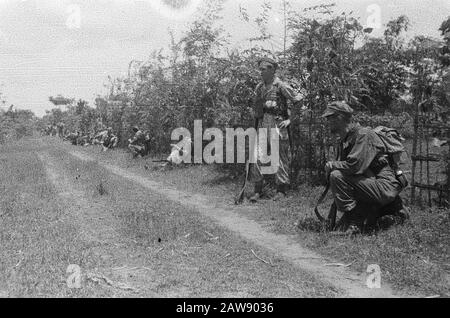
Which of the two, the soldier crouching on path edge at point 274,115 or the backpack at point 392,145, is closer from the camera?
the backpack at point 392,145

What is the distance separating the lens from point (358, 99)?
8484 millimetres

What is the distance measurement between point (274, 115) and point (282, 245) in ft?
11.0

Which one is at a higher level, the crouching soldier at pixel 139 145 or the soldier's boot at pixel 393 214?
the crouching soldier at pixel 139 145

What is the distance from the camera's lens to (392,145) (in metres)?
5.46

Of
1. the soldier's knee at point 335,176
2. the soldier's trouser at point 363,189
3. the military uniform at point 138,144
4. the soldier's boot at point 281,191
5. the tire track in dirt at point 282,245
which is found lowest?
the tire track in dirt at point 282,245

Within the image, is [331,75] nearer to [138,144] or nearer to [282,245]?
[282,245]

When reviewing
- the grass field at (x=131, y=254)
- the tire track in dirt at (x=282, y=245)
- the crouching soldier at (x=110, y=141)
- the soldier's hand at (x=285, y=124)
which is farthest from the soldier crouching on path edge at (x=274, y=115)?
the crouching soldier at (x=110, y=141)

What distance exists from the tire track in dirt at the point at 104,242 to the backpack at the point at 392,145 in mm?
3029

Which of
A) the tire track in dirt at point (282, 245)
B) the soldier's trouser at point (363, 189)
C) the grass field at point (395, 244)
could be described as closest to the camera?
the tire track in dirt at point (282, 245)

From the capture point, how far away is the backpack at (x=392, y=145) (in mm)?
5438

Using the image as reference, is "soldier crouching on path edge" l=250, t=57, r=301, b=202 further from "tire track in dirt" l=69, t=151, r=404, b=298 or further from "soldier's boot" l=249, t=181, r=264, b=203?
"tire track in dirt" l=69, t=151, r=404, b=298

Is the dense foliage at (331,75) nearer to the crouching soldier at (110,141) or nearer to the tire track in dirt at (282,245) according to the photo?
the tire track in dirt at (282,245)

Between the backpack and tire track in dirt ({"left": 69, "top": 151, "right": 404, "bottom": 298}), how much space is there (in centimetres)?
148
